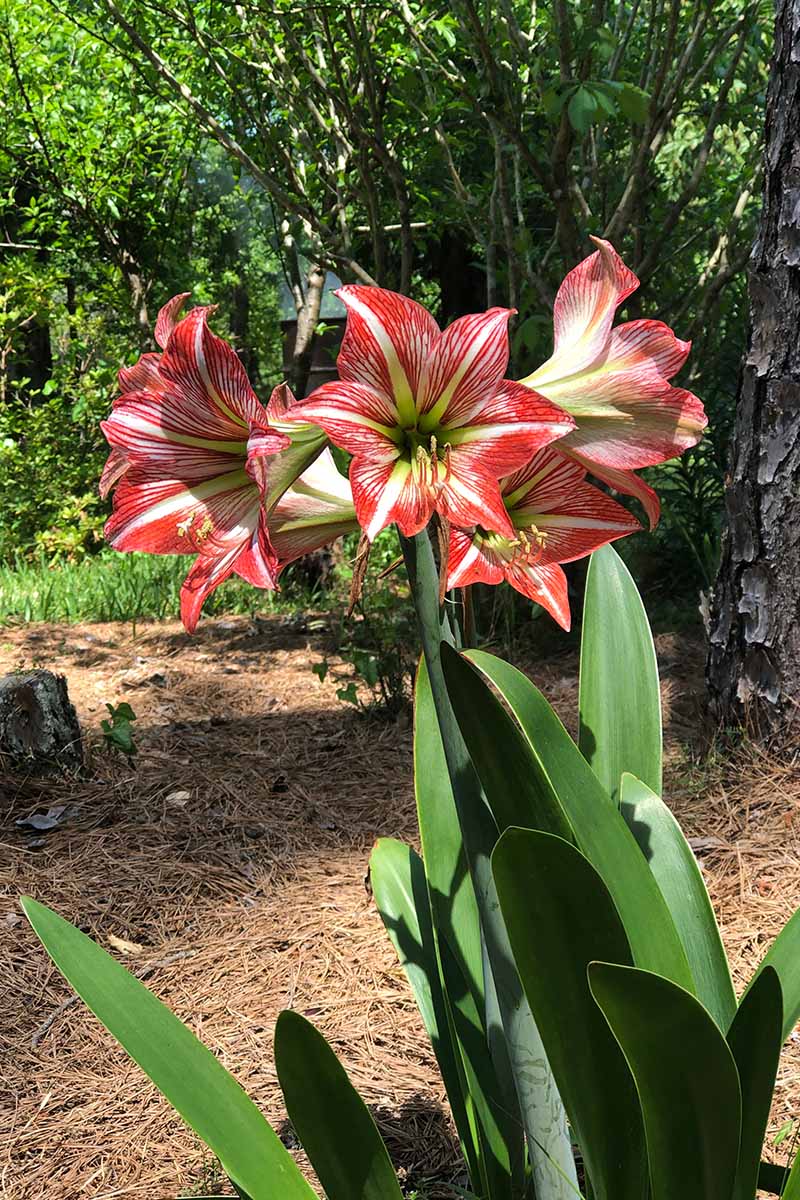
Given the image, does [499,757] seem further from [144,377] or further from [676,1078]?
[144,377]

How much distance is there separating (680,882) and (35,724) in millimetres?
2358

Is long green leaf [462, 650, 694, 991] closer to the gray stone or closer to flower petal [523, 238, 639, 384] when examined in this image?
flower petal [523, 238, 639, 384]

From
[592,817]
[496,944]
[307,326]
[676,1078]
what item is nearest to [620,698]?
[592,817]

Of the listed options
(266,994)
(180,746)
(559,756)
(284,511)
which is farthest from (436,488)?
(180,746)

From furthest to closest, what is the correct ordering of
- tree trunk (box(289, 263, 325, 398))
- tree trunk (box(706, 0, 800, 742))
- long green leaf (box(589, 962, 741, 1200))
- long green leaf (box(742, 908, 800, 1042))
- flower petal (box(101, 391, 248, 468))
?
tree trunk (box(289, 263, 325, 398)), tree trunk (box(706, 0, 800, 742)), long green leaf (box(742, 908, 800, 1042)), flower petal (box(101, 391, 248, 468)), long green leaf (box(589, 962, 741, 1200))

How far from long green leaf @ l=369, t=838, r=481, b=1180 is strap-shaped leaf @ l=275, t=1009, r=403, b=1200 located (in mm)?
226

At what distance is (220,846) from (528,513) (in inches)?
78.7

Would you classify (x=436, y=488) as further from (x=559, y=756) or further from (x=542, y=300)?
(x=542, y=300)

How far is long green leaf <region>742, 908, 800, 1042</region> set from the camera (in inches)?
43.0

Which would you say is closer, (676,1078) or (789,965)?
(676,1078)

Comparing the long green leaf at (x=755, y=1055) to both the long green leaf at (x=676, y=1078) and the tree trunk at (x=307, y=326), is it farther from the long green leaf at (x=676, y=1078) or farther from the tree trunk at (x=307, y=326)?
the tree trunk at (x=307, y=326)

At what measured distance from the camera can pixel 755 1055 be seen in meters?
0.91

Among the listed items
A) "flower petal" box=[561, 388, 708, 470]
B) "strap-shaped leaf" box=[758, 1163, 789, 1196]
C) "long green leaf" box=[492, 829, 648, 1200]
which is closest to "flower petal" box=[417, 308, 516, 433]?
"flower petal" box=[561, 388, 708, 470]

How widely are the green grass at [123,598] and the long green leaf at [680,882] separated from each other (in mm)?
4601
